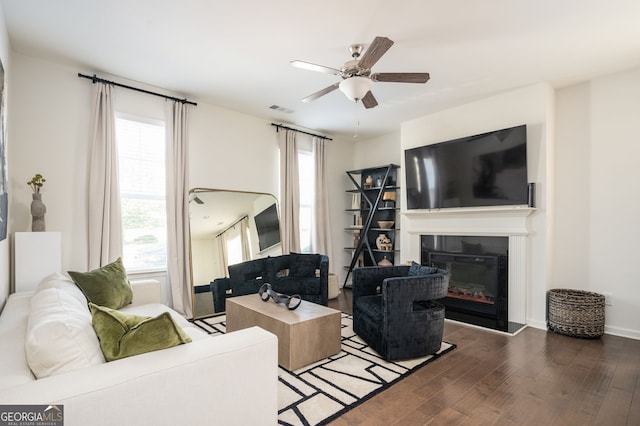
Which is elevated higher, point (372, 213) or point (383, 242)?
point (372, 213)

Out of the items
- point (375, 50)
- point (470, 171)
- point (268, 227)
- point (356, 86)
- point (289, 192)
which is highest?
point (375, 50)

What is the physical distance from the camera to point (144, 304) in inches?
118

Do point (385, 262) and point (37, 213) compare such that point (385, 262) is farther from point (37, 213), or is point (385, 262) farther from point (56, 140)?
point (56, 140)

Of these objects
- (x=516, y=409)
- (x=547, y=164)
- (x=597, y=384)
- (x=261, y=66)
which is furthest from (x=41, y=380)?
(x=547, y=164)

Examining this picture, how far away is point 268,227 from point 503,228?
3.18 m

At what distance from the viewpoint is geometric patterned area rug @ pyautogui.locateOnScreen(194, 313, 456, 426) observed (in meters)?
2.02

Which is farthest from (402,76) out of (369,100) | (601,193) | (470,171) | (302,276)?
(302,276)

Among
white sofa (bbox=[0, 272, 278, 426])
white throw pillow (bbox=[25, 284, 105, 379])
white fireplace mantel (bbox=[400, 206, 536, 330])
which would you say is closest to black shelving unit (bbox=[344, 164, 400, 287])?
white fireplace mantel (bbox=[400, 206, 536, 330])

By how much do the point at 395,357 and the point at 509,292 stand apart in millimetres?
1995

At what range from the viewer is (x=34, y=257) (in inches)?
111

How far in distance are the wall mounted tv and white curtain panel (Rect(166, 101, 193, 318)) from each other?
3.12 metres

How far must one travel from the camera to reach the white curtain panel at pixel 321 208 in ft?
18.2

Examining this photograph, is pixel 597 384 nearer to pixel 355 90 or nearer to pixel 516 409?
pixel 516 409

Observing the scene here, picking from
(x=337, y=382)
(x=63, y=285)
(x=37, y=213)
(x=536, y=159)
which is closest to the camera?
(x=63, y=285)
